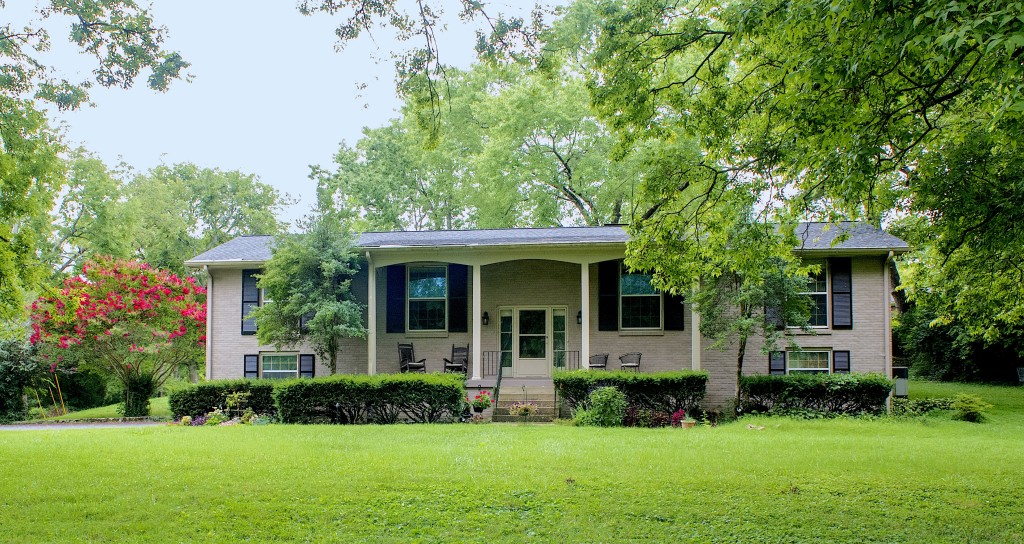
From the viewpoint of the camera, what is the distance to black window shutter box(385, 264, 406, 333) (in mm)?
18000

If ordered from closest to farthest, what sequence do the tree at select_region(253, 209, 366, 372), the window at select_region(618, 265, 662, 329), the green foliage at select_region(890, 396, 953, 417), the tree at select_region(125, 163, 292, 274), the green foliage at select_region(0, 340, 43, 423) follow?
the green foliage at select_region(890, 396, 953, 417), the tree at select_region(253, 209, 366, 372), the window at select_region(618, 265, 662, 329), the green foliage at select_region(0, 340, 43, 423), the tree at select_region(125, 163, 292, 274)

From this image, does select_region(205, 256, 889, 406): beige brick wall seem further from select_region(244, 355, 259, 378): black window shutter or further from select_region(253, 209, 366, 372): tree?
select_region(253, 209, 366, 372): tree

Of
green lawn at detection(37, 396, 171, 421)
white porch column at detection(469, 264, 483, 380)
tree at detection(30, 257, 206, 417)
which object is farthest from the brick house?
green lawn at detection(37, 396, 171, 421)

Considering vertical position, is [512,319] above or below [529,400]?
above

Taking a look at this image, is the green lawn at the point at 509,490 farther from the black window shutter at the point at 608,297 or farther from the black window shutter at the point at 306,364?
the black window shutter at the point at 306,364

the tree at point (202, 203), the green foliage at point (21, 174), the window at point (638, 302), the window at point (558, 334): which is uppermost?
the tree at point (202, 203)

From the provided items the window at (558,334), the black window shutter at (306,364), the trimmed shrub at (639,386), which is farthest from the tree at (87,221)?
the trimmed shrub at (639,386)

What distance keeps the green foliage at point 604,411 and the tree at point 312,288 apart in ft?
18.1

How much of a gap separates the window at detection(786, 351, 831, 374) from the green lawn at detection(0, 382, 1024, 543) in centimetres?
596

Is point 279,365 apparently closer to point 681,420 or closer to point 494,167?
point 681,420

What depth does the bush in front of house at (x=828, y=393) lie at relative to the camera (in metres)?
15.0

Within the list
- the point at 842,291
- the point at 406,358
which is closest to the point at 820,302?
the point at 842,291

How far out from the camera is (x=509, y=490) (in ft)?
23.4

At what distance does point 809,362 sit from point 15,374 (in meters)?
18.9
